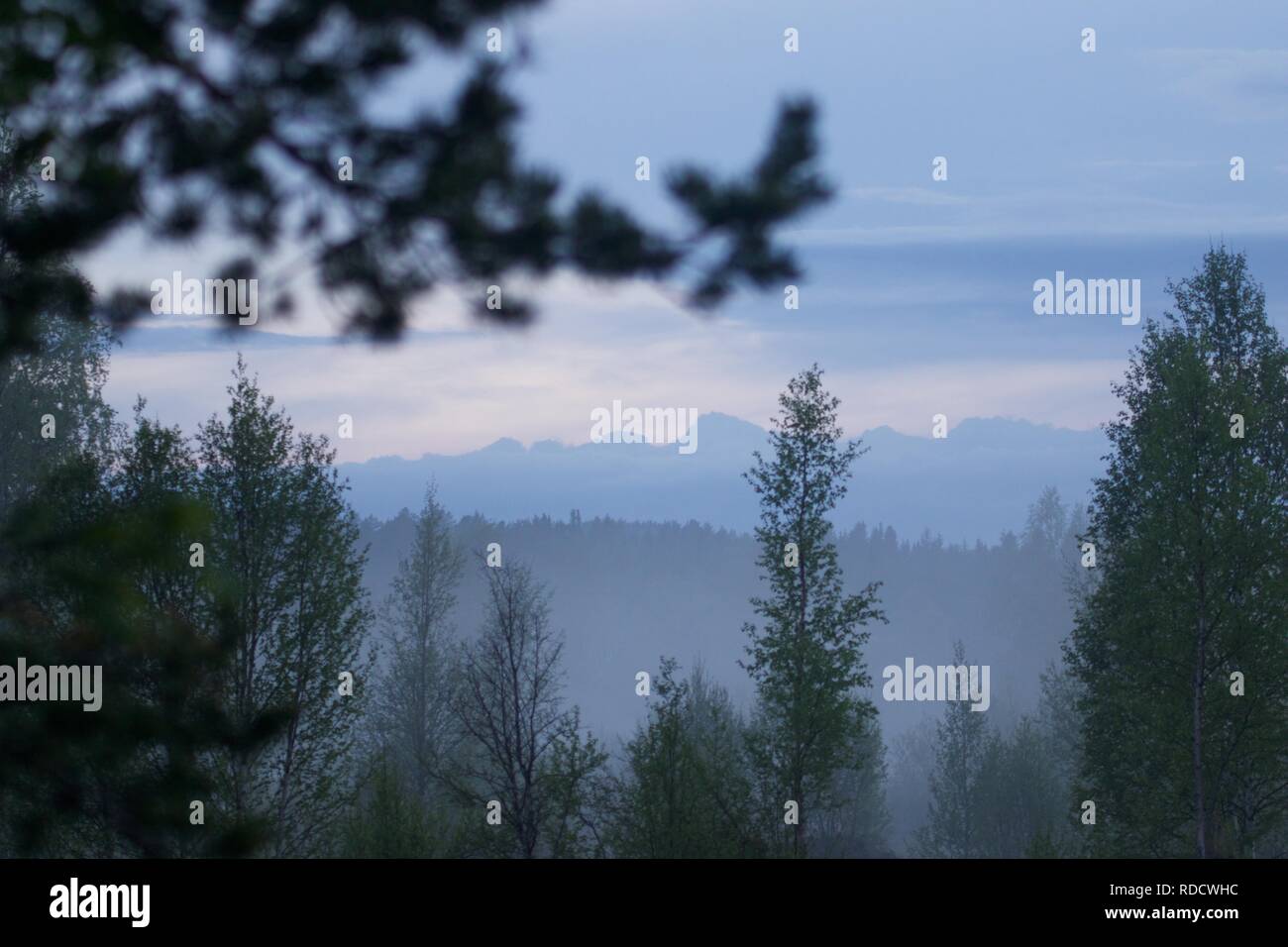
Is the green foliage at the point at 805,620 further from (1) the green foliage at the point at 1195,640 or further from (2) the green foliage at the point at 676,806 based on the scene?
(1) the green foliage at the point at 1195,640

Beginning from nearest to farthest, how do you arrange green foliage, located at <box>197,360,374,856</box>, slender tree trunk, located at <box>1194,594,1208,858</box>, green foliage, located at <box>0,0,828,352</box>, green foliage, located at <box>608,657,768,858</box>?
1. green foliage, located at <box>0,0,828,352</box>
2. green foliage, located at <box>197,360,374,856</box>
3. slender tree trunk, located at <box>1194,594,1208,858</box>
4. green foliage, located at <box>608,657,768,858</box>

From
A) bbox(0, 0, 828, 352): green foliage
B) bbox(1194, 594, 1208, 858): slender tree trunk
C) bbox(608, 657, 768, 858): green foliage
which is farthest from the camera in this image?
bbox(608, 657, 768, 858): green foliage

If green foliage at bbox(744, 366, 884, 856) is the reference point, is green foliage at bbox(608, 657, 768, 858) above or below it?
below

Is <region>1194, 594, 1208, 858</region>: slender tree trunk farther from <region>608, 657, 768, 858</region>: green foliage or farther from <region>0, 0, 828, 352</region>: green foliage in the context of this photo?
<region>0, 0, 828, 352</region>: green foliage

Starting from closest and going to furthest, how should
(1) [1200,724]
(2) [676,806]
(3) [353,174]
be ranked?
(3) [353,174] → (1) [1200,724] → (2) [676,806]

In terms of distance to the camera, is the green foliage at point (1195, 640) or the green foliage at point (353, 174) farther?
the green foliage at point (1195, 640)

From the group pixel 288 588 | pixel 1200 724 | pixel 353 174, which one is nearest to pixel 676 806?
pixel 288 588

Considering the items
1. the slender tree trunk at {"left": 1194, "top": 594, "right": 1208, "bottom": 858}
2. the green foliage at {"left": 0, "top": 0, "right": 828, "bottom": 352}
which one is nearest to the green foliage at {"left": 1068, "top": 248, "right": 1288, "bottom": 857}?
the slender tree trunk at {"left": 1194, "top": 594, "right": 1208, "bottom": 858}

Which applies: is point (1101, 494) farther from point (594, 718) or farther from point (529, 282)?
point (594, 718)

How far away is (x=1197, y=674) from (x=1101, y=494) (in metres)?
6.58

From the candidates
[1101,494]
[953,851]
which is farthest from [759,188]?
[953,851]

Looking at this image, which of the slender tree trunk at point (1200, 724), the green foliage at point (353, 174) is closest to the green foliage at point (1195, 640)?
the slender tree trunk at point (1200, 724)

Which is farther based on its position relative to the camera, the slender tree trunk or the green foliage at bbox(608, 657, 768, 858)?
the green foliage at bbox(608, 657, 768, 858)

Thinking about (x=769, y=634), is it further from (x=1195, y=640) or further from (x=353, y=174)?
(x=353, y=174)
